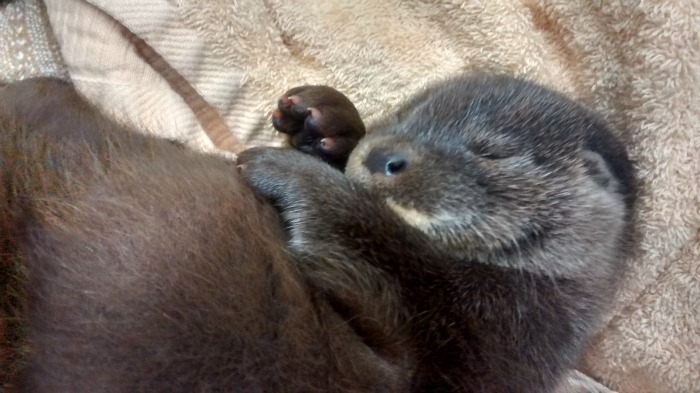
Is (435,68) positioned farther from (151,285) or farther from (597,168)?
(151,285)

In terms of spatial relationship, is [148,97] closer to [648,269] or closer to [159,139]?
[159,139]

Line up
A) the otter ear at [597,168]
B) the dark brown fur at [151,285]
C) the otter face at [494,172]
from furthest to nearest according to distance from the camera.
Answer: the otter ear at [597,168] < the otter face at [494,172] < the dark brown fur at [151,285]

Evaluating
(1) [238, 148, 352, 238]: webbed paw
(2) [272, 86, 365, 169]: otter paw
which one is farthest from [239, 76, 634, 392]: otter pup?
(2) [272, 86, 365, 169]: otter paw

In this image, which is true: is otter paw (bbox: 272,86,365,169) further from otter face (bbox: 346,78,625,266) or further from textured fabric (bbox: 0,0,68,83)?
textured fabric (bbox: 0,0,68,83)

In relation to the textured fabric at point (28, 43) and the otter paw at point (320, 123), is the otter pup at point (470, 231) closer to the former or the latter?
the otter paw at point (320, 123)

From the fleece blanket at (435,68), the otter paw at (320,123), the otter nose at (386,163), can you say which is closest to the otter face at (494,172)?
the otter nose at (386,163)

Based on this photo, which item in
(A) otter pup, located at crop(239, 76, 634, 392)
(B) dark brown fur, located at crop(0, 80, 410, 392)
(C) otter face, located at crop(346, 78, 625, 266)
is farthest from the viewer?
(C) otter face, located at crop(346, 78, 625, 266)

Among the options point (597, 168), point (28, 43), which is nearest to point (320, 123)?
point (597, 168)

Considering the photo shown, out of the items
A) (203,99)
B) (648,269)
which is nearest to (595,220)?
(648,269)
